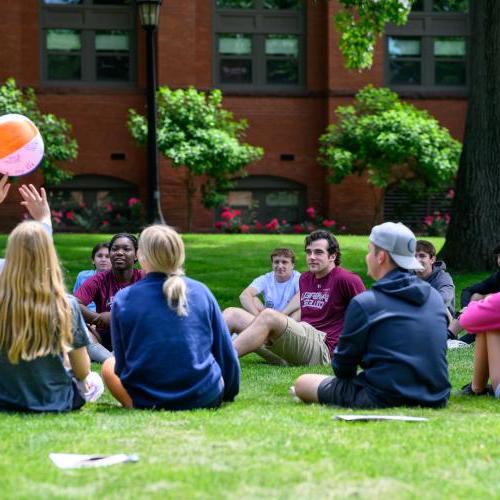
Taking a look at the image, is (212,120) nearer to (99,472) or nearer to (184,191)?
(184,191)

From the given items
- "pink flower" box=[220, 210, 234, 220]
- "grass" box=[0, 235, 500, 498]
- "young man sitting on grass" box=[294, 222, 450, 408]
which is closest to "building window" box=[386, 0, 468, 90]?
"pink flower" box=[220, 210, 234, 220]

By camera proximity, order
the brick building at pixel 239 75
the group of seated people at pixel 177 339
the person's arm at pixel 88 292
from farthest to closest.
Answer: the brick building at pixel 239 75 → the person's arm at pixel 88 292 → the group of seated people at pixel 177 339

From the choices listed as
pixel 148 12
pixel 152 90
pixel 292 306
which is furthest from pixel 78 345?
pixel 152 90

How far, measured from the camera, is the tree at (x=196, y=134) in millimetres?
28828

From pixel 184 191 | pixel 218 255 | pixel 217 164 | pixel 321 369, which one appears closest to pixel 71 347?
pixel 321 369

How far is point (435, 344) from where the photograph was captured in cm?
730

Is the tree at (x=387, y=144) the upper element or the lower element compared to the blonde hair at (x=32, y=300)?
upper

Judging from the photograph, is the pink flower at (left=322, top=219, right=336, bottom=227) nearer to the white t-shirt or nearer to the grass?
the white t-shirt

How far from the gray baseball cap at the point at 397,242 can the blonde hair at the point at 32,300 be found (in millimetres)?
2010

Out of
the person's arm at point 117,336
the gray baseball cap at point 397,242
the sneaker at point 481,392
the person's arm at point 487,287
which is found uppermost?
the gray baseball cap at point 397,242

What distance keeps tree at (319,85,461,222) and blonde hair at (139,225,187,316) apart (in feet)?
73.0

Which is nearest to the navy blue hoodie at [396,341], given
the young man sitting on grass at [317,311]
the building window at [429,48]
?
the young man sitting on grass at [317,311]

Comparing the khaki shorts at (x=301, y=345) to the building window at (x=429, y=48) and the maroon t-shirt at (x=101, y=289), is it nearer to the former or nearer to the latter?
the maroon t-shirt at (x=101, y=289)

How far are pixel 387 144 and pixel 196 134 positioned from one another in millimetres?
4877
